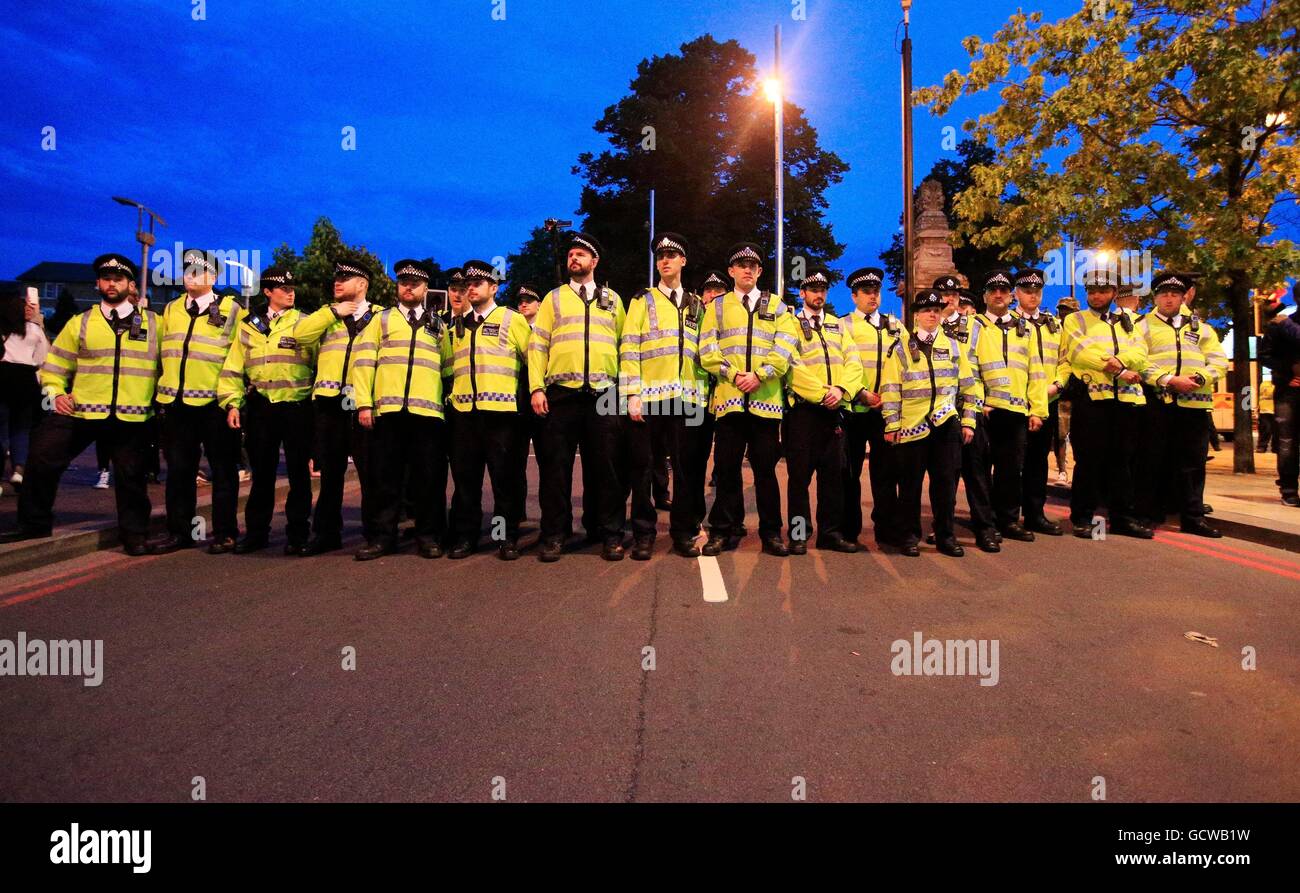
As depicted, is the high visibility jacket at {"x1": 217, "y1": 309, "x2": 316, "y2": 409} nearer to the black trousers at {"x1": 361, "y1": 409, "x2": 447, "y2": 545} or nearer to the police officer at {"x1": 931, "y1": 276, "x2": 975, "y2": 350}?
the black trousers at {"x1": 361, "y1": 409, "x2": 447, "y2": 545}

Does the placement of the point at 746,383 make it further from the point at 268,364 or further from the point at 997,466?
the point at 268,364

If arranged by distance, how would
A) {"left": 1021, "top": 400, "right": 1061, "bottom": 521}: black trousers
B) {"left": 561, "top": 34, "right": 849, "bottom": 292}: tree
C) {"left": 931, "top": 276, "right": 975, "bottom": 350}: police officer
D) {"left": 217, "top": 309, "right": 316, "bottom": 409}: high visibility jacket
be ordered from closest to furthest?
{"left": 217, "top": 309, "right": 316, "bottom": 409}: high visibility jacket
{"left": 931, "top": 276, "right": 975, "bottom": 350}: police officer
{"left": 1021, "top": 400, "right": 1061, "bottom": 521}: black trousers
{"left": 561, "top": 34, "right": 849, "bottom": 292}: tree

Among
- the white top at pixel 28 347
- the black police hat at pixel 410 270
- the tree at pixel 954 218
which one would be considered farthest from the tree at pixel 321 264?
the black police hat at pixel 410 270

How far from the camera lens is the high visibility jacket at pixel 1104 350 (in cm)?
736

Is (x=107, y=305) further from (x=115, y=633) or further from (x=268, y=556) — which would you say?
(x=115, y=633)

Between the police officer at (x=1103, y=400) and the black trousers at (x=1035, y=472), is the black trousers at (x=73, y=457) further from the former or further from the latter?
the police officer at (x=1103, y=400)

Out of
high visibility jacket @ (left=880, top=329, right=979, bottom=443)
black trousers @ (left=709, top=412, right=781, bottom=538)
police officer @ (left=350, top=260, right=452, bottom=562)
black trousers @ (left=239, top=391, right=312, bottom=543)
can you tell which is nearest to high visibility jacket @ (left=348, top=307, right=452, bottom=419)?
police officer @ (left=350, top=260, right=452, bottom=562)

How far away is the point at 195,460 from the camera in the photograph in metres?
6.99

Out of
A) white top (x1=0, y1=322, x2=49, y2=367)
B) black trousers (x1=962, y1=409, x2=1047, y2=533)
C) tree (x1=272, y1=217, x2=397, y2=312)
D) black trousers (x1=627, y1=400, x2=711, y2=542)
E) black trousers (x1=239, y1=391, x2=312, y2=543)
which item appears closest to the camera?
black trousers (x1=627, y1=400, x2=711, y2=542)

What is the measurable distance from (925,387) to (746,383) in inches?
60.6

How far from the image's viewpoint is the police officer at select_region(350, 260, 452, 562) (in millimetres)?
6461

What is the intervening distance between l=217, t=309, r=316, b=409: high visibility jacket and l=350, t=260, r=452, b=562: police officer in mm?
593

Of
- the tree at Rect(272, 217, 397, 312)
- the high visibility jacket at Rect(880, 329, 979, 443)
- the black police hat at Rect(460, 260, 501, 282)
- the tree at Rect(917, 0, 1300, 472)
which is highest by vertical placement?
the tree at Rect(272, 217, 397, 312)

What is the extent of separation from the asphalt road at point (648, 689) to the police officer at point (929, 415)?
0.95 metres
